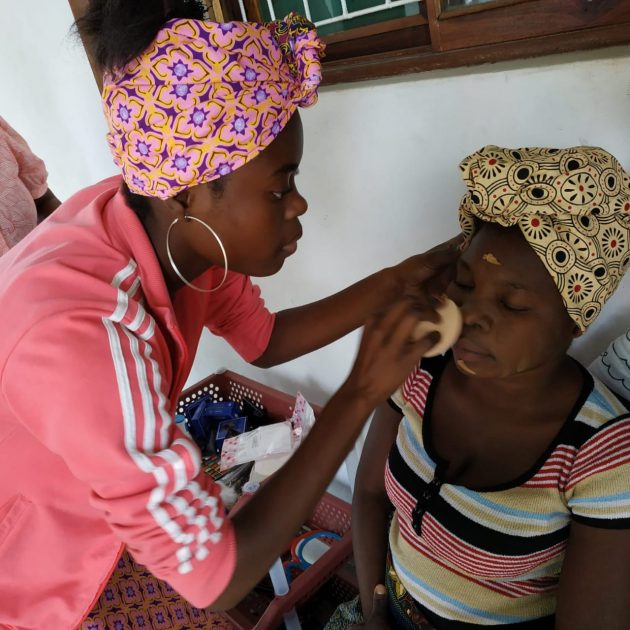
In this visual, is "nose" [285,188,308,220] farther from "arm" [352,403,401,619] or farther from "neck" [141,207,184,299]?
"arm" [352,403,401,619]

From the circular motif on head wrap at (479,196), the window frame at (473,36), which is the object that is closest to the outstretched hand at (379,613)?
the circular motif on head wrap at (479,196)

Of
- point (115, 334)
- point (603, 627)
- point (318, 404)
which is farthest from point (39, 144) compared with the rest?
point (603, 627)

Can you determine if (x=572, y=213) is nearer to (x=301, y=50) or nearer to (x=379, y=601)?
(x=301, y=50)

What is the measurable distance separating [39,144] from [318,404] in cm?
180

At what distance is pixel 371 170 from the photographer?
1.30 meters

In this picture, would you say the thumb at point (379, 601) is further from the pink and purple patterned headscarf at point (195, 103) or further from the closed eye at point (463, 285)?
the pink and purple patterned headscarf at point (195, 103)

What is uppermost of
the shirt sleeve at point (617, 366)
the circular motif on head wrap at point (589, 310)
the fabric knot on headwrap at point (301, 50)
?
the fabric knot on headwrap at point (301, 50)

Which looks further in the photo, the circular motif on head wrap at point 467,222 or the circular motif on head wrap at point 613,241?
the circular motif on head wrap at point 467,222

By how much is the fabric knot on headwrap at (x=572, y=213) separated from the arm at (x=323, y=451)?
204 mm

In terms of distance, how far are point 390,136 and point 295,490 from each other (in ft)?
2.72

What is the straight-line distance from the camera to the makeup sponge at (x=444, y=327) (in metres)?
0.71

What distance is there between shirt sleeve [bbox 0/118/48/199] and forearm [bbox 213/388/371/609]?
57.7 inches

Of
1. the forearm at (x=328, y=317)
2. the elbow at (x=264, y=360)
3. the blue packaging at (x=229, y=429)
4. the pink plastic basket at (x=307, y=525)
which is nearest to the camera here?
the forearm at (x=328, y=317)

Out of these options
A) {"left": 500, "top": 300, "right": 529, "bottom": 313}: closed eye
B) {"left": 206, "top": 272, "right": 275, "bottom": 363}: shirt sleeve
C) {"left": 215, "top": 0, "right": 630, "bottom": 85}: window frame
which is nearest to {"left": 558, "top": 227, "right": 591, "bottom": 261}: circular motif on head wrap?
{"left": 500, "top": 300, "right": 529, "bottom": 313}: closed eye
